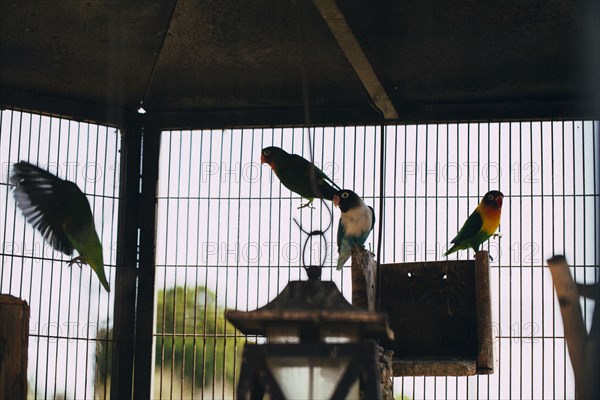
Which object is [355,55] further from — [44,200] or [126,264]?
[44,200]

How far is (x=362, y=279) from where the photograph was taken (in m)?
4.24

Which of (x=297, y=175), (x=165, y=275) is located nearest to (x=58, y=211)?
(x=165, y=275)

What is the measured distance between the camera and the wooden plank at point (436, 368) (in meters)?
4.24

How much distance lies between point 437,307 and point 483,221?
564 mm

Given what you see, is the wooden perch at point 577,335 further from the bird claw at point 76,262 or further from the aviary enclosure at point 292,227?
the bird claw at point 76,262

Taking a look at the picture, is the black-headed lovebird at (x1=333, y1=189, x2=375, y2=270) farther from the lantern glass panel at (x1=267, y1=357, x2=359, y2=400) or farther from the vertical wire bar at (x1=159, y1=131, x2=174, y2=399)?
the lantern glass panel at (x1=267, y1=357, x2=359, y2=400)

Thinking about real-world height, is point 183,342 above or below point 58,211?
below

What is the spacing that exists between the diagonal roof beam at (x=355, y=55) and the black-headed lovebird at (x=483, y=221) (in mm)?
621

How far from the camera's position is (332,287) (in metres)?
2.58

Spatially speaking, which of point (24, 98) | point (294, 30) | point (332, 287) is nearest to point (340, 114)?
point (294, 30)

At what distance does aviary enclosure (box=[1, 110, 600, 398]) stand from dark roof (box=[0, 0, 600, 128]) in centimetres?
12

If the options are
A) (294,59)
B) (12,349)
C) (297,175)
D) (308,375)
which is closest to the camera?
(308,375)

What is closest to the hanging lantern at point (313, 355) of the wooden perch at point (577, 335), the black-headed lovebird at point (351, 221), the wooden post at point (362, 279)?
the wooden perch at point (577, 335)

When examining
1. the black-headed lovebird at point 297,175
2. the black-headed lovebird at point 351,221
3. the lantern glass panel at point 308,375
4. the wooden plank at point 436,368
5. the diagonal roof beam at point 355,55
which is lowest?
the wooden plank at point 436,368
